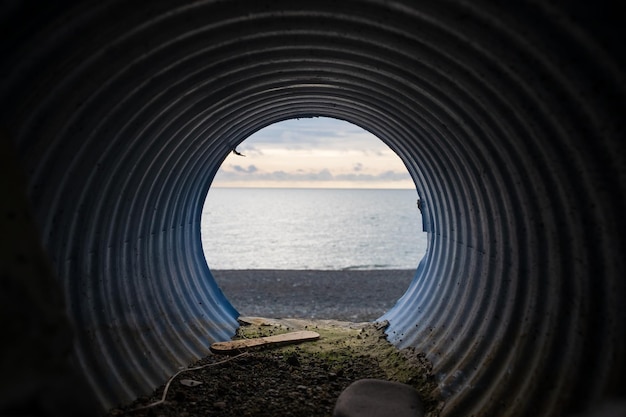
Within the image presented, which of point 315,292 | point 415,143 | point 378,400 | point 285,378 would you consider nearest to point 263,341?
point 285,378

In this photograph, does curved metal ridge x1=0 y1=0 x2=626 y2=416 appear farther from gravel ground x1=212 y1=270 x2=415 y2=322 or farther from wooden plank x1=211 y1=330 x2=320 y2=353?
gravel ground x1=212 y1=270 x2=415 y2=322

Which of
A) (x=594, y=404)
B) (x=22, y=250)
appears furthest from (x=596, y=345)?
(x=22, y=250)

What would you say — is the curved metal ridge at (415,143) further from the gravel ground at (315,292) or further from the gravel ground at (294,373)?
the gravel ground at (315,292)

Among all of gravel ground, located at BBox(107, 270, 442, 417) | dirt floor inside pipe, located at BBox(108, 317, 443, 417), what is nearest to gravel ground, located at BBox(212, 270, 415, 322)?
gravel ground, located at BBox(107, 270, 442, 417)

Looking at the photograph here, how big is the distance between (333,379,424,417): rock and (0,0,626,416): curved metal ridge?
0.34 meters

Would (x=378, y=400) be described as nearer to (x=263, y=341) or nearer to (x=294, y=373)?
(x=294, y=373)

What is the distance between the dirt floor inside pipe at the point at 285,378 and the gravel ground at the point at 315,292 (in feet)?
9.39

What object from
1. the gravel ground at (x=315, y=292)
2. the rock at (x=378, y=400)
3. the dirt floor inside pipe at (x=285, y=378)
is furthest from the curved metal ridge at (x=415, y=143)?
the gravel ground at (x=315, y=292)

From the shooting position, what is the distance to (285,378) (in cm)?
593

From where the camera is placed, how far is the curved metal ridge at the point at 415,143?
3.24 meters

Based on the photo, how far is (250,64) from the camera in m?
5.09

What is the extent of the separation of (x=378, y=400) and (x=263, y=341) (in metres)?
2.56

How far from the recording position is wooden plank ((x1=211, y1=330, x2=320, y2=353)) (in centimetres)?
685

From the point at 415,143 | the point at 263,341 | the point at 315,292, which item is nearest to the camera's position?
the point at 415,143
